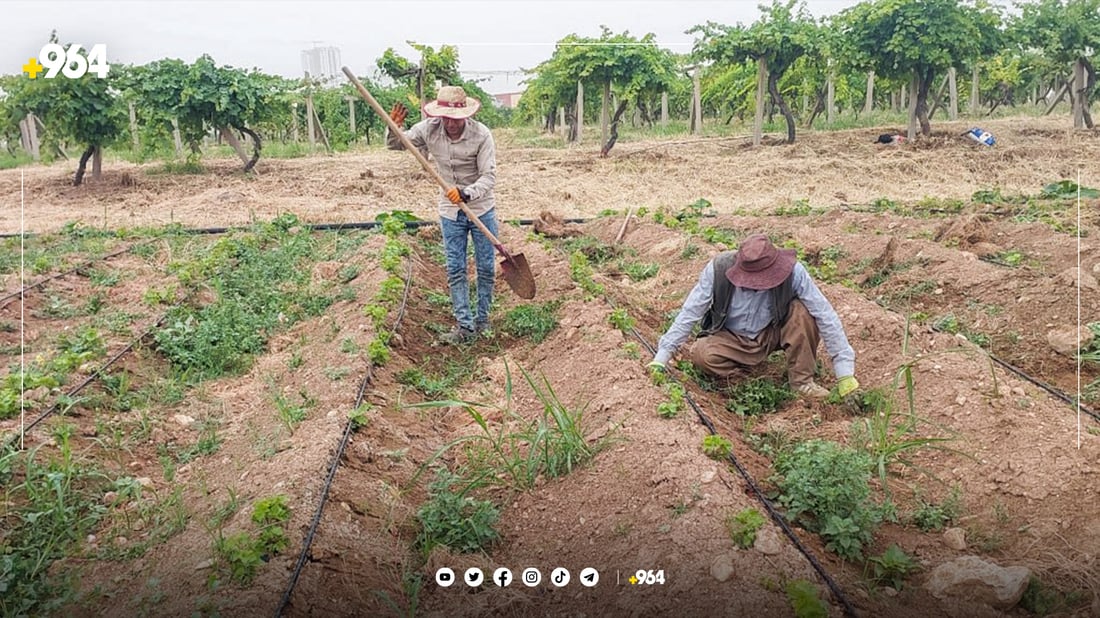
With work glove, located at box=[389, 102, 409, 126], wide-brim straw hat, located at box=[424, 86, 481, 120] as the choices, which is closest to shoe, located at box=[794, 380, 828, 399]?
wide-brim straw hat, located at box=[424, 86, 481, 120]

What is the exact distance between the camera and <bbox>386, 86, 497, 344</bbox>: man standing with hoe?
5496 millimetres

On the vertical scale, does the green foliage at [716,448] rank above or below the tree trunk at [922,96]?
below

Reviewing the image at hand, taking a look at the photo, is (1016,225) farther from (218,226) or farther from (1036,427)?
(218,226)

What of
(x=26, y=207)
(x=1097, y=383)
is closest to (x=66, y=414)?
(x=1097, y=383)

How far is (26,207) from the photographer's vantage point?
42.1 feet

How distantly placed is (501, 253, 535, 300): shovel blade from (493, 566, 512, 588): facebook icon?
125 inches

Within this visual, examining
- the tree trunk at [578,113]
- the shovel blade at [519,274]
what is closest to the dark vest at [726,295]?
the shovel blade at [519,274]

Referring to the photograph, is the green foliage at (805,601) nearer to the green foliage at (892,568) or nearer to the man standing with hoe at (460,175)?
the green foliage at (892,568)

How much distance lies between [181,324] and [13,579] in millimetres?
3142

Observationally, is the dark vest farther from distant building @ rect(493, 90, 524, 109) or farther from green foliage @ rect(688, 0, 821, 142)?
distant building @ rect(493, 90, 524, 109)

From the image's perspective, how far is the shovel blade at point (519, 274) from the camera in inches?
234

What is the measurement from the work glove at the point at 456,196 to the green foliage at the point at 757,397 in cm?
200

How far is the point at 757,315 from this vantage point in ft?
15.6

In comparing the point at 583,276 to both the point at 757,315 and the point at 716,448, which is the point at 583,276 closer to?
the point at 757,315
